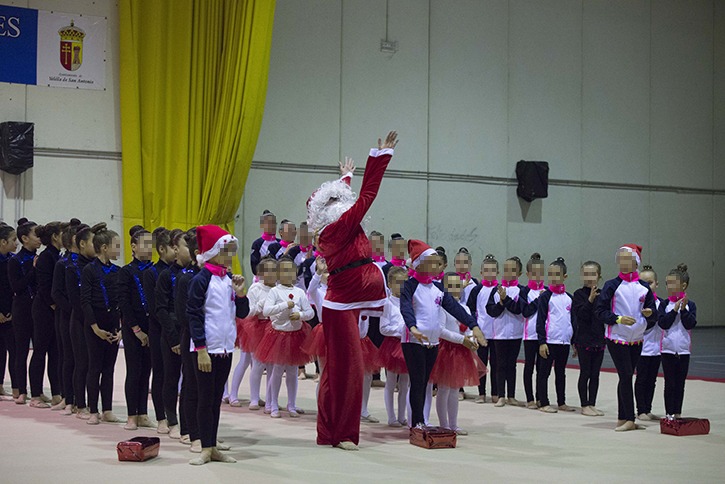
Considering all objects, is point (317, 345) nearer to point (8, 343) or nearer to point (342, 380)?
point (342, 380)

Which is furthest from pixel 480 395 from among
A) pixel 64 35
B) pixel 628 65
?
pixel 628 65

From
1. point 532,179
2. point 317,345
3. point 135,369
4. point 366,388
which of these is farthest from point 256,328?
point 532,179

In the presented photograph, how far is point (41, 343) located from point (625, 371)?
491 centimetres

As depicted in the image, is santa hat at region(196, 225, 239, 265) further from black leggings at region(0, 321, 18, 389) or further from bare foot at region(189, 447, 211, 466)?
black leggings at region(0, 321, 18, 389)

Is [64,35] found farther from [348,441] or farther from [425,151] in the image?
[348,441]

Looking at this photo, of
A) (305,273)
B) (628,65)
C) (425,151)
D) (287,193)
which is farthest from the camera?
(628,65)

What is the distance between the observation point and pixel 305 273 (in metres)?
8.27

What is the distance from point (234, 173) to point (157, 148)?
48.0 inches

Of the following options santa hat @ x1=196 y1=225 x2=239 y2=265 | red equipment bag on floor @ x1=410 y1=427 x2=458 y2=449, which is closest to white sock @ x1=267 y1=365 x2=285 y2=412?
red equipment bag on floor @ x1=410 y1=427 x2=458 y2=449

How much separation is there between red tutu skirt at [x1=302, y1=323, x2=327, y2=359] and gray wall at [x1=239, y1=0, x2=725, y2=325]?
19.7 ft

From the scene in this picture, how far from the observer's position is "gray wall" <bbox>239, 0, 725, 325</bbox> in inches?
500

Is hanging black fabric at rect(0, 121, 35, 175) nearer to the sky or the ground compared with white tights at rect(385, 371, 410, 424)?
nearer to the sky

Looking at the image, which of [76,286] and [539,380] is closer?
[76,286]

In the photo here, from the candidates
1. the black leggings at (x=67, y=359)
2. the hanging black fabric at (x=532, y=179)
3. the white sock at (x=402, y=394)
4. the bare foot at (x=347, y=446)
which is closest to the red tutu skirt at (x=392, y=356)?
the white sock at (x=402, y=394)
